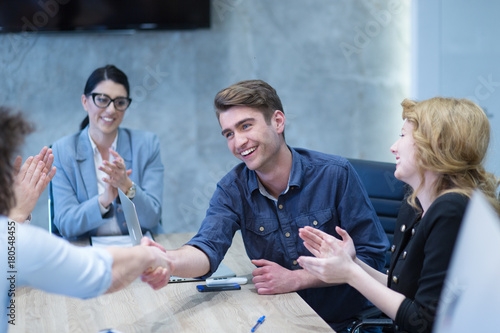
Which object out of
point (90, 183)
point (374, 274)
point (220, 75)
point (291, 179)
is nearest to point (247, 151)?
point (291, 179)

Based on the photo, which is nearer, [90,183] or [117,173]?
[117,173]

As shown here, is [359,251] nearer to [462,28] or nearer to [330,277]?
[330,277]

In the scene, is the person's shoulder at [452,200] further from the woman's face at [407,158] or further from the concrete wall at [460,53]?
the concrete wall at [460,53]

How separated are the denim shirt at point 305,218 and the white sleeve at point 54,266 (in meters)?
0.82

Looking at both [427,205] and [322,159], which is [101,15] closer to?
[322,159]

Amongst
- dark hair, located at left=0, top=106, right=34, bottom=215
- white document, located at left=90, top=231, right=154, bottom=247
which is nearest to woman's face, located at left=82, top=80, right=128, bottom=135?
white document, located at left=90, top=231, right=154, bottom=247

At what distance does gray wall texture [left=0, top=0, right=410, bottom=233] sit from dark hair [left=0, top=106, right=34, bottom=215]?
9.45 ft

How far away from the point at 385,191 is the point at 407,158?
2.79ft

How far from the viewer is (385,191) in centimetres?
253

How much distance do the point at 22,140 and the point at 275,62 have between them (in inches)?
122

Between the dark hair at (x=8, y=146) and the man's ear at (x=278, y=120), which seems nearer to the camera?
the dark hair at (x=8, y=146)

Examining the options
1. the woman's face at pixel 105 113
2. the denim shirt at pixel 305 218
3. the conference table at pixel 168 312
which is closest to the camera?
the conference table at pixel 168 312

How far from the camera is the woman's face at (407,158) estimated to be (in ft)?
5.53

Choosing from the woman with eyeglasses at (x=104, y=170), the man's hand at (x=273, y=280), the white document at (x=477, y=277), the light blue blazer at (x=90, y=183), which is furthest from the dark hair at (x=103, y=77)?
the white document at (x=477, y=277)
